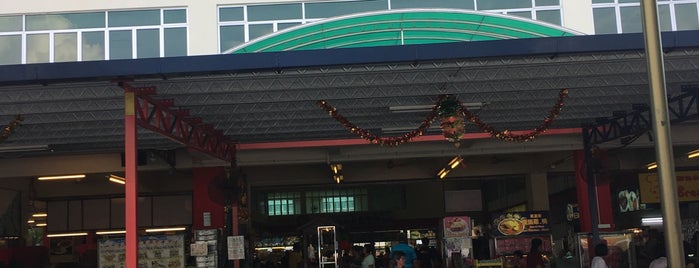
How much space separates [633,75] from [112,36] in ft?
55.0

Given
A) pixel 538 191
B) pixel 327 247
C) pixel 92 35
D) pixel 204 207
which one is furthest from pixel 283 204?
pixel 204 207

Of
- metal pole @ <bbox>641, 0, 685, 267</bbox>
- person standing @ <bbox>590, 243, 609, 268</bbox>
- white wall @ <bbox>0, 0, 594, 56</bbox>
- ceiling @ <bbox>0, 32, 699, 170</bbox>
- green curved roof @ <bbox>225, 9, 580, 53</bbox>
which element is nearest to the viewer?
metal pole @ <bbox>641, 0, 685, 267</bbox>

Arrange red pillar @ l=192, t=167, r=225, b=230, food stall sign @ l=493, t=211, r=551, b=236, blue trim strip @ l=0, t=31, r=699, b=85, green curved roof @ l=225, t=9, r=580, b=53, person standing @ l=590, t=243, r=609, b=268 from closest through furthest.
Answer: blue trim strip @ l=0, t=31, r=699, b=85
person standing @ l=590, t=243, r=609, b=268
food stall sign @ l=493, t=211, r=551, b=236
red pillar @ l=192, t=167, r=225, b=230
green curved roof @ l=225, t=9, r=580, b=53

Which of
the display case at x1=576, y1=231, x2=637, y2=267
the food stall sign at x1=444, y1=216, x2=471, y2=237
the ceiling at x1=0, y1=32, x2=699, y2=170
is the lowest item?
the display case at x1=576, y1=231, x2=637, y2=267

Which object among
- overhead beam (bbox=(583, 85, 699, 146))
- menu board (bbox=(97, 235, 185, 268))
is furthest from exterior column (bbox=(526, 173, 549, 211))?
menu board (bbox=(97, 235, 185, 268))

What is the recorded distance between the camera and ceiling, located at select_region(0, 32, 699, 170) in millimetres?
9922

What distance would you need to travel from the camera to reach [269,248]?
34.3 m

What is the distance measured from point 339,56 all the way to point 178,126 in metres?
4.24

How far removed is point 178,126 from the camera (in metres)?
13.1

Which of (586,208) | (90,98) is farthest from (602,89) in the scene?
(90,98)

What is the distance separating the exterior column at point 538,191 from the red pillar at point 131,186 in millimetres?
16638

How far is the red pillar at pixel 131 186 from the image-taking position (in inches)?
397

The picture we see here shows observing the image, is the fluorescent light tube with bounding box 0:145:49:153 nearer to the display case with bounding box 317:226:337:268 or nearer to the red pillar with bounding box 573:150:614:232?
the display case with bounding box 317:226:337:268

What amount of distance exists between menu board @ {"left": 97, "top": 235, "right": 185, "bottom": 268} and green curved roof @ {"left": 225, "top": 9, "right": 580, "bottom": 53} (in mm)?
5976
